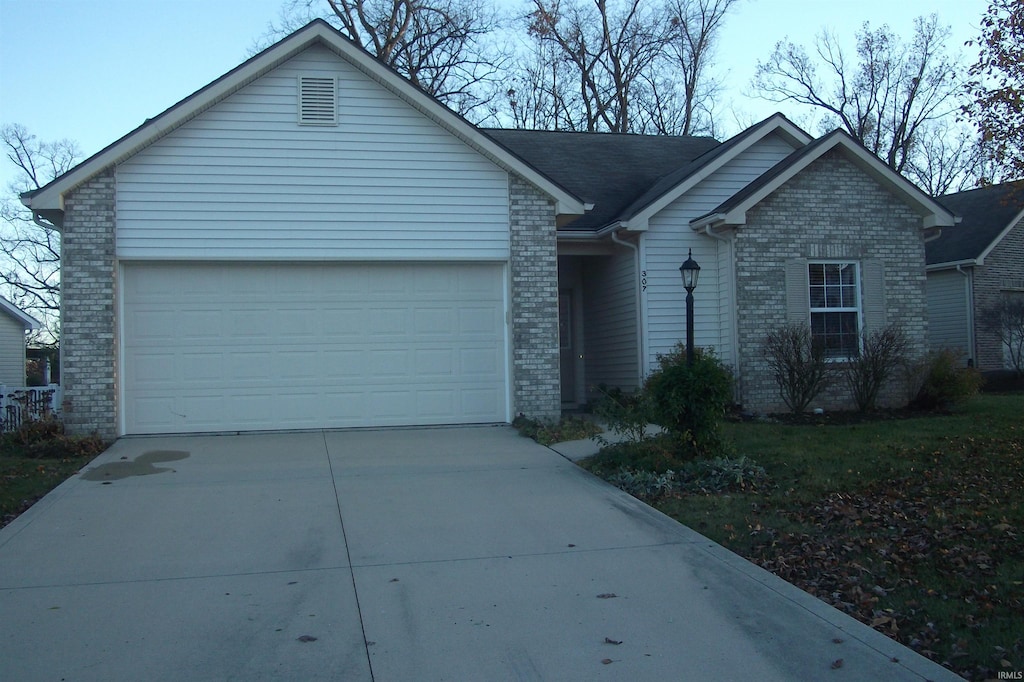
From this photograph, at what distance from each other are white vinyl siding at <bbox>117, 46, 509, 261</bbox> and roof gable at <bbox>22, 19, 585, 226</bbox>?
15 centimetres

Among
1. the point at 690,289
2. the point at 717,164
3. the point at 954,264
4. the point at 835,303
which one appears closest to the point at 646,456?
the point at 690,289

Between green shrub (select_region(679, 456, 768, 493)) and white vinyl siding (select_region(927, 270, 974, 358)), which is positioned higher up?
white vinyl siding (select_region(927, 270, 974, 358))

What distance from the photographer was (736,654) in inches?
198

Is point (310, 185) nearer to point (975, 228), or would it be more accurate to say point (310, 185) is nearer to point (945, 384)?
point (945, 384)

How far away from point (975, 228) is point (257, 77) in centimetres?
1952

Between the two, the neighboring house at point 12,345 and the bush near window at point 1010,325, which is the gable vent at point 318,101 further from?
the neighboring house at point 12,345

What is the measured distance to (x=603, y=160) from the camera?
18.2m

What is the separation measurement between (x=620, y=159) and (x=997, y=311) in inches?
398

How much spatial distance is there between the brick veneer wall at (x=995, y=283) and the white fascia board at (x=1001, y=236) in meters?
0.11

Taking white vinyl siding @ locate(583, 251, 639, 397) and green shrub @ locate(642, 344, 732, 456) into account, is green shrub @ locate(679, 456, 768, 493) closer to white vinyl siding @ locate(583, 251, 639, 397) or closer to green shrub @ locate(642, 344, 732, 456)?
green shrub @ locate(642, 344, 732, 456)

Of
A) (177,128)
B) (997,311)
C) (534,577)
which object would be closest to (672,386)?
(534,577)

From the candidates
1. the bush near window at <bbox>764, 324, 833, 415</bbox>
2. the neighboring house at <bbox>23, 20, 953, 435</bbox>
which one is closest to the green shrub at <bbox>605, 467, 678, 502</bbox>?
the neighboring house at <bbox>23, 20, 953, 435</bbox>

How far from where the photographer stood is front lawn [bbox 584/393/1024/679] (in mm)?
5348

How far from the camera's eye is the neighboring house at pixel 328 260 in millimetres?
11945
